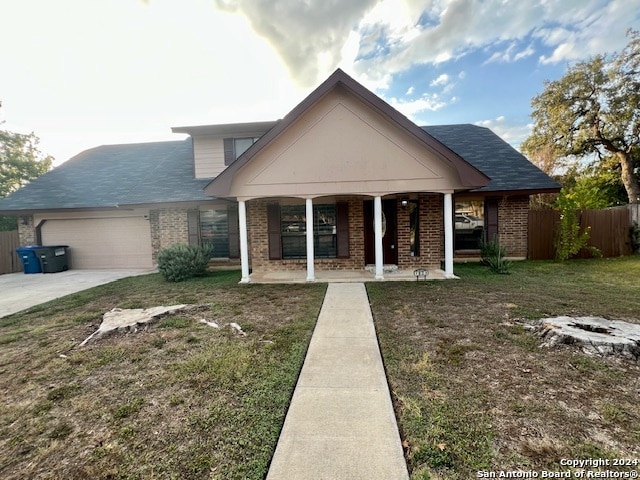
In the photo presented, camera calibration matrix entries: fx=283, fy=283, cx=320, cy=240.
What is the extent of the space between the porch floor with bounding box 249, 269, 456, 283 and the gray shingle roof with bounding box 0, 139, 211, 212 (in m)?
3.89

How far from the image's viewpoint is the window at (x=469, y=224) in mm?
10648

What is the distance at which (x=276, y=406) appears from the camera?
106 inches

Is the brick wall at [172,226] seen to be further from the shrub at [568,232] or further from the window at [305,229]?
the shrub at [568,232]

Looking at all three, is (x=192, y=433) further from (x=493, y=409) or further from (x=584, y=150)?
(x=584, y=150)

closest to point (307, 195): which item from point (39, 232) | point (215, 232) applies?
point (215, 232)

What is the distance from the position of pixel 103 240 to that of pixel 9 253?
3889 mm

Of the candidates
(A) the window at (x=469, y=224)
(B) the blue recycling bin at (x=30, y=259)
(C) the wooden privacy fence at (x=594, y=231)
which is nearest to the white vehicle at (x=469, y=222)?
(A) the window at (x=469, y=224)

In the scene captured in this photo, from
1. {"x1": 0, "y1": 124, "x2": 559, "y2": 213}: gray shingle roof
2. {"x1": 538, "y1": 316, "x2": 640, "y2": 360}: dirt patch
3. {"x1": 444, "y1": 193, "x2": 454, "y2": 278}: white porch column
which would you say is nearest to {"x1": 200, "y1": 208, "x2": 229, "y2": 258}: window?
{"x1": 0, "y1": 124, "x2": 559, "y2": 213}: gray shingle roof

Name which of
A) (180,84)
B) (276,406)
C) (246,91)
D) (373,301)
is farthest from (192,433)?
(180,84)

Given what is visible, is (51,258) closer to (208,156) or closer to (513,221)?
(208,156)

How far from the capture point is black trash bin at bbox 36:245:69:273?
36.8 feet

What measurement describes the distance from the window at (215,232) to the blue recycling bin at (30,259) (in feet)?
22.0

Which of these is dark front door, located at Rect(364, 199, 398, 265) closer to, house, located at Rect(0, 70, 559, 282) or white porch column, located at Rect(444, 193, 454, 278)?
house, located at Rect(0, 70, 559, 282)

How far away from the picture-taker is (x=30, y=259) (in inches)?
446
